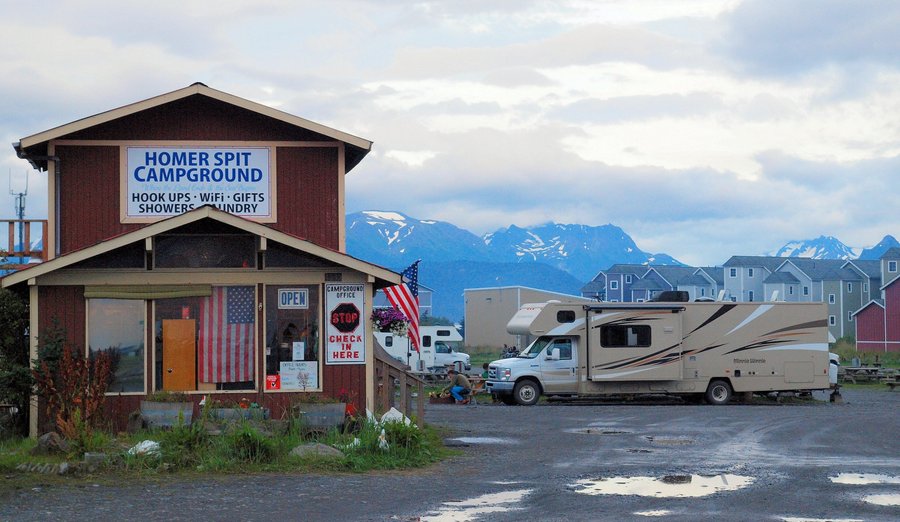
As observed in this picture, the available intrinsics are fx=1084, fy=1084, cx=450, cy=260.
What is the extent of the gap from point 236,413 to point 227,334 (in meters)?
1.83

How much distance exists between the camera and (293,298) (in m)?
18.3

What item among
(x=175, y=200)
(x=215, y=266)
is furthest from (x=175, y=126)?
(x=215, y=266)

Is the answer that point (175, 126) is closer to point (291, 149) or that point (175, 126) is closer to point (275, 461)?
point (291, 149)

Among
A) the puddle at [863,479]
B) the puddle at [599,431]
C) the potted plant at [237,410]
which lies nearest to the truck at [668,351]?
the puddle at [599,431]

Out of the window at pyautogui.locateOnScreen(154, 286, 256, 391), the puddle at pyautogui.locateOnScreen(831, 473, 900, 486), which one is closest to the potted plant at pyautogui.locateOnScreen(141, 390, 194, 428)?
the window at pyautogui.locateOnScreen(154, 286, 256, 391)

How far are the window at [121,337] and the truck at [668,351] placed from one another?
1413cm

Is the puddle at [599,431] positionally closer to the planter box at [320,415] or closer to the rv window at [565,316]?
the planter box at [320,415]

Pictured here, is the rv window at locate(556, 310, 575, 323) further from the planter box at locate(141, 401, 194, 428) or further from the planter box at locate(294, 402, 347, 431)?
the planter box at locate(141, 401, 194, 428)

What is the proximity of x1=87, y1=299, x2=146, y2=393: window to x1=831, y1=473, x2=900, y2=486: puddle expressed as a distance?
10807 millimetres

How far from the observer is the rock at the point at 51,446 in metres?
14.8

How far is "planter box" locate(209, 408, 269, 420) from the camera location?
16.8m

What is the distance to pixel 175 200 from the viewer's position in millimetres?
20734

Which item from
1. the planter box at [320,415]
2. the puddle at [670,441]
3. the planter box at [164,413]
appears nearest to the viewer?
the planter box at [164,413]

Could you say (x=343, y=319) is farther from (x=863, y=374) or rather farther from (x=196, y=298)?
(x=863, y=374)
